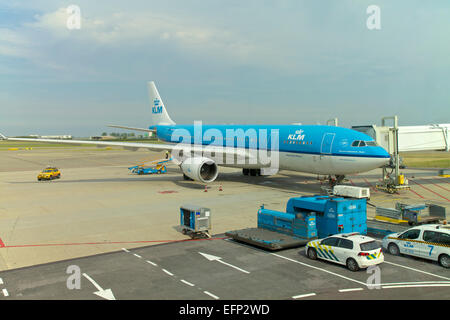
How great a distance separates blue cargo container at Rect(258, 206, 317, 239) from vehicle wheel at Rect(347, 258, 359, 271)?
2744 mm

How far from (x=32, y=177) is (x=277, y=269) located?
37.2 m

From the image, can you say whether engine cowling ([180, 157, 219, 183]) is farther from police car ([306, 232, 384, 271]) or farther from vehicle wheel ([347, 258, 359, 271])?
vehicle wheel ([347, 258, 359, 271])

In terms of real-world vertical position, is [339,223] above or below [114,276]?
above

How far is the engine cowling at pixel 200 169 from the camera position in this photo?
29788mm

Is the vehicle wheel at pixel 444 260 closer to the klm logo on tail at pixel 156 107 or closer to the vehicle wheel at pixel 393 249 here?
the vehicle wheel at pixel 393 249

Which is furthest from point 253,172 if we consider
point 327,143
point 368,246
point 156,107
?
point 368,246

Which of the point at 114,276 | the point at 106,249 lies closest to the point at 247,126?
the point at 106,249

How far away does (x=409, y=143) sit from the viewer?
28.7 m

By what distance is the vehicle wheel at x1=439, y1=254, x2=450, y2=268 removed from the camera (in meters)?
12.3

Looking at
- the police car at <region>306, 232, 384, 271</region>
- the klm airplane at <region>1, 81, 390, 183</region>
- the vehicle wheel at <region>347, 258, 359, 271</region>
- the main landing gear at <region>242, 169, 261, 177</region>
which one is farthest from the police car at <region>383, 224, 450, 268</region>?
the main landing gear at <region>242, 169, 261, 177</region>

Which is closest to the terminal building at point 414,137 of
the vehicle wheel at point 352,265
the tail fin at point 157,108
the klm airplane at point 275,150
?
the klm airplane at point 275,150

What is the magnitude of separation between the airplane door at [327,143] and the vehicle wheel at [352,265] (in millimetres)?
14593
